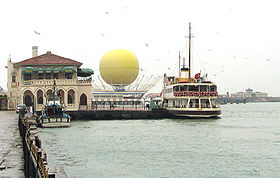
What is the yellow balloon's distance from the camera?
8519 centimetres

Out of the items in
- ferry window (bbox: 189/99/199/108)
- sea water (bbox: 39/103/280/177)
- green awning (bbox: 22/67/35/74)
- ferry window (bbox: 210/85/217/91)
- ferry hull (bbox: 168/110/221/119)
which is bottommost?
sea water (bbox: 39/103/280/177)

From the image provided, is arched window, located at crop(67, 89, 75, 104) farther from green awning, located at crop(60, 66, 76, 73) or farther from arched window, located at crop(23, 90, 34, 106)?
arched window, located at crop(23, 90, 34, 106)

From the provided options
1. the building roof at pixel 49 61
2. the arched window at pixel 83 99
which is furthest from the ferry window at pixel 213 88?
the building roof at pixel 49 61

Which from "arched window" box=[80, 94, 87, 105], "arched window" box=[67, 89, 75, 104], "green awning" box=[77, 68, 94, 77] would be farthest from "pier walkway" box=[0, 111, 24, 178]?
"green awning" box=[77, 68, 94, 77]

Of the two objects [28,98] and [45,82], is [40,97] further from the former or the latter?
[45,82]

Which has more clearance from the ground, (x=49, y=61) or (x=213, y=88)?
(x=49, y=61)

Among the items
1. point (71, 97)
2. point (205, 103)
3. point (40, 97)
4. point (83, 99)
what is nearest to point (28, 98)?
point (40, 97)

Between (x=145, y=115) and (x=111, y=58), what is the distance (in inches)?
1082

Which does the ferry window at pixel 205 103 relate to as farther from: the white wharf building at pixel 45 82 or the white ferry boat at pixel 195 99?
the white wharf building at pixel 45 82

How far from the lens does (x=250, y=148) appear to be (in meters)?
29.6

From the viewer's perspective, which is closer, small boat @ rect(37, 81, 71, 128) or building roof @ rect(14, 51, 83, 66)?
small boat @ rect(37, 81, 71, 128)

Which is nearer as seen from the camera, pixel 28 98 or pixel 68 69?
pixel 68 69

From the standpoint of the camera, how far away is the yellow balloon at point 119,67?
85188 millimetres

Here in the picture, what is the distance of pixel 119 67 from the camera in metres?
84.9
